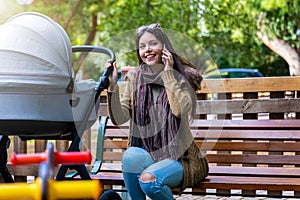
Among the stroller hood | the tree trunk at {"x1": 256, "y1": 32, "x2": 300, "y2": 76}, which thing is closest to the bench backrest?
the stroller hood

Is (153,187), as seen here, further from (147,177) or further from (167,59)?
(167,59)

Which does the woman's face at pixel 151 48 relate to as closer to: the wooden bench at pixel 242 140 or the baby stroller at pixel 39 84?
the baby stroller at pixel 39 84

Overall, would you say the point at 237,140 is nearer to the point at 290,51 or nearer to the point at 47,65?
the point at 47,65

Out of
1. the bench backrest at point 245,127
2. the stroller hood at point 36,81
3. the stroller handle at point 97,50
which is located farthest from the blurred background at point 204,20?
the stroller hood at point 36,81

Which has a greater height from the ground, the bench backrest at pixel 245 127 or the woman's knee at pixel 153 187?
the bench backrest at pixel 245 127

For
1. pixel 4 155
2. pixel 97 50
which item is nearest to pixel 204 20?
pixel 97 50

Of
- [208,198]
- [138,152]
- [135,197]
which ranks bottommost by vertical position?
[208,198]

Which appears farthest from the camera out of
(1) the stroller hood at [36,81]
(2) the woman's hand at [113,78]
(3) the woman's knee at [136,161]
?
(2) the woman's hand at [113,78]

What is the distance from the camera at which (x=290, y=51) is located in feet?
69.9

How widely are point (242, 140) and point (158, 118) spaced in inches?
44.0

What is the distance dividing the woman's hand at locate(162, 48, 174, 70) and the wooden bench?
1.97ft

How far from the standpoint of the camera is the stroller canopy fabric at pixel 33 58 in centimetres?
347

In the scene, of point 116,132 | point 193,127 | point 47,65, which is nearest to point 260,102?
point 193,127

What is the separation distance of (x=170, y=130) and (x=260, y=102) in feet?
4.33
